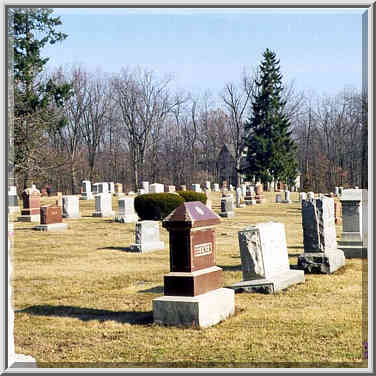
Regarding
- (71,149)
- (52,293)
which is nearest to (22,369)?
(52,293)

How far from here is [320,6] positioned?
507cm

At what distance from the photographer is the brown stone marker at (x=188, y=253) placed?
7344mm

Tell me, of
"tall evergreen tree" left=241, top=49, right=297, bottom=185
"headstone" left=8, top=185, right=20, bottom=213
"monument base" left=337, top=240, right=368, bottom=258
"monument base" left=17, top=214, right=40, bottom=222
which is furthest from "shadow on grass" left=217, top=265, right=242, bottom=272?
"tall evergreen tree" left=241, top=49, right=297, bottom=185

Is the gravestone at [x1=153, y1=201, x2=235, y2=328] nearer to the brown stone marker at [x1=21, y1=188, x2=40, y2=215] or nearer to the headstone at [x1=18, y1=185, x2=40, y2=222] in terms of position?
the headstone at [x1=18, y1=185, x2=40, y2=222]

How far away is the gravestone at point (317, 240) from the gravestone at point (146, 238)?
5330 mm

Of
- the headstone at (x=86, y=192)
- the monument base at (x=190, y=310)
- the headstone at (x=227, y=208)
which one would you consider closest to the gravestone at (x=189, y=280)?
the monument base at (x=190, y=310)

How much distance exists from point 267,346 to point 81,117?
48.5 metres

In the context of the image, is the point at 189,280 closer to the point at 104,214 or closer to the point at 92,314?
the point at 92,314

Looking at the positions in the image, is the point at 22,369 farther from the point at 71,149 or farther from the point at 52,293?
the point at 71,149

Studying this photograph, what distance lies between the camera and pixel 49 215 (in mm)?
20500

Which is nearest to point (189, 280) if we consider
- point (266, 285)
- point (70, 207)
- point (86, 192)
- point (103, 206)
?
point (266, 285)

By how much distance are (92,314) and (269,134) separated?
4591cm

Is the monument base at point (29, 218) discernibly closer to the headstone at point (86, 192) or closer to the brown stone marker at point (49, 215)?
the brown stone marker at point (49, 215)

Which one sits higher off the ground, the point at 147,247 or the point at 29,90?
the point at 29,90
